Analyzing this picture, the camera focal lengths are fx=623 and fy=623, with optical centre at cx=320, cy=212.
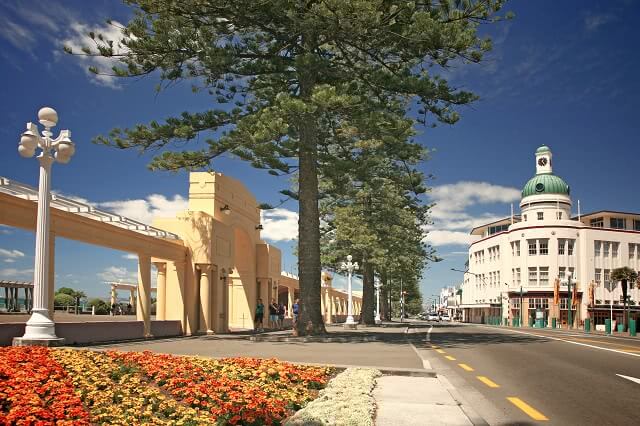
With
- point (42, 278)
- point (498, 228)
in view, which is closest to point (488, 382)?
point (42, 278)

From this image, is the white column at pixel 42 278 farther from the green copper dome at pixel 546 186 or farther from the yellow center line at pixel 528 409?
the green copper dome at pixel 546 186

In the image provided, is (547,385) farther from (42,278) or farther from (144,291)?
(144,291)

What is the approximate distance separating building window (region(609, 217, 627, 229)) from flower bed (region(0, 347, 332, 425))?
92.7 meters

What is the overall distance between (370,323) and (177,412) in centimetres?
4100

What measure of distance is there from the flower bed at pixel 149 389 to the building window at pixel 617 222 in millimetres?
92689

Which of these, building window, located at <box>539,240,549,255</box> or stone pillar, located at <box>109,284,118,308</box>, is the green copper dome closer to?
building window, located at <box>539,240,549,255</box>

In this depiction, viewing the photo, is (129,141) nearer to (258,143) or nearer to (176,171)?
(176,171)

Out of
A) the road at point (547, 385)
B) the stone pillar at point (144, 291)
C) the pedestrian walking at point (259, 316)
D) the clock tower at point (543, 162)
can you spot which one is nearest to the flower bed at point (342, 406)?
the road at point (547, 385)

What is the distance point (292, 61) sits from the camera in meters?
21.0

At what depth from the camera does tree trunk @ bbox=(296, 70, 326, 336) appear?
71.3 feet

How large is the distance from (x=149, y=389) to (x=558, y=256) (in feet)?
277

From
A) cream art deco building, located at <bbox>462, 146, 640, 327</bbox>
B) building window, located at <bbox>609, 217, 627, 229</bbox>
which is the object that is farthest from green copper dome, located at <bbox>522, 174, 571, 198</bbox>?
building window, located at <bbox>609, 217, 627, 229</bbox>

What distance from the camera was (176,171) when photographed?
69.7 ft

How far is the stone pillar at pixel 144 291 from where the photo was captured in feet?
74.9
